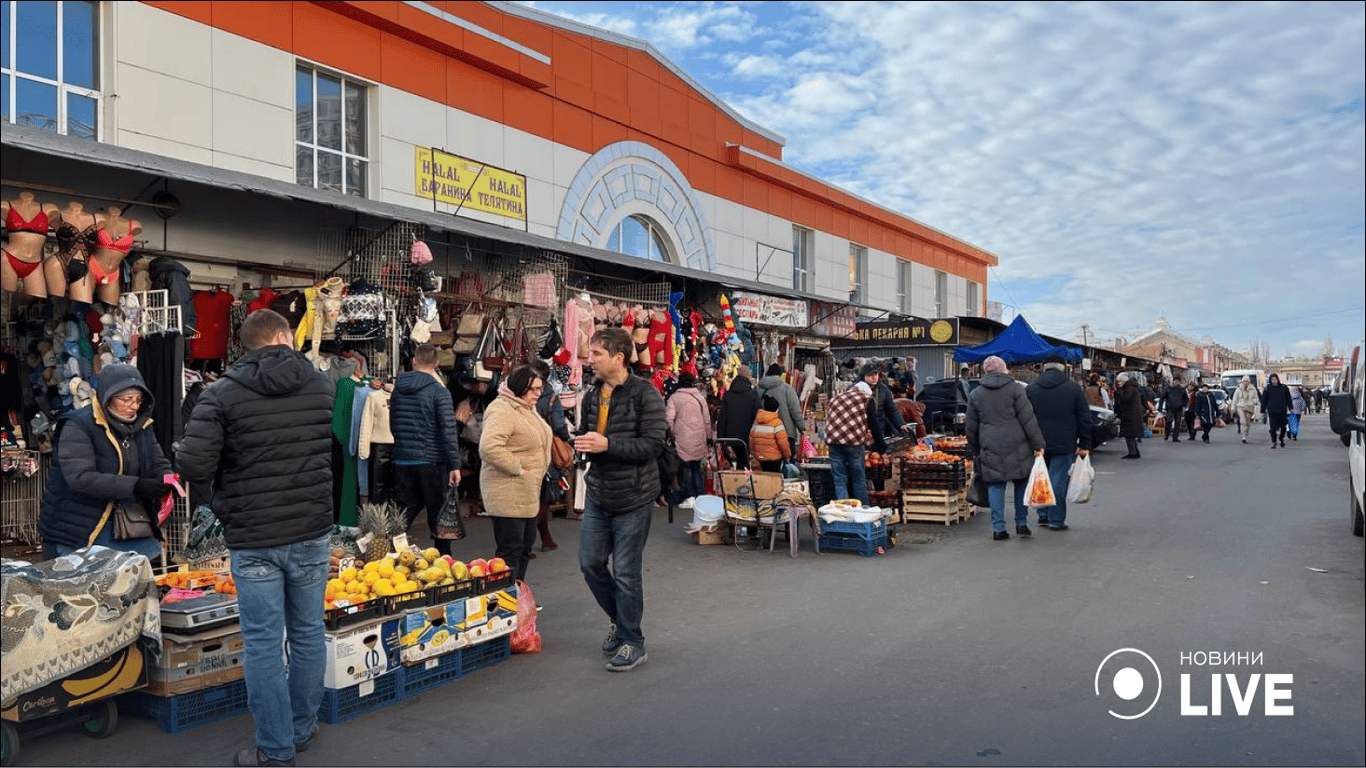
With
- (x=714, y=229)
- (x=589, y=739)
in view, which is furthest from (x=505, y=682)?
(x=714, y=229)

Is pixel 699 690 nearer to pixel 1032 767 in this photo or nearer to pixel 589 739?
pixel 589 739

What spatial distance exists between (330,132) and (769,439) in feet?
23.5

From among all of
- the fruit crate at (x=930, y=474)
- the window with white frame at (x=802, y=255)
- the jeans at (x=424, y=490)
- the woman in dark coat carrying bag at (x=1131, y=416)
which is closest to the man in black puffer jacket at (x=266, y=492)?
the jeans at (x=424, y=490)

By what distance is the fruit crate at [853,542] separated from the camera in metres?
9.18

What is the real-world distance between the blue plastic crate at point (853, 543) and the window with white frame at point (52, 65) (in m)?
8.68

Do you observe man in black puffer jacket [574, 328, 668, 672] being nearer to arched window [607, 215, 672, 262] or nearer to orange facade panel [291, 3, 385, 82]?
orange facade panel [291, 3, 385, 82]

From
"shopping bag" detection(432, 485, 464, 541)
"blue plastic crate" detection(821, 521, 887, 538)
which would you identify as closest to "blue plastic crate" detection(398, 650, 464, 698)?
"shopping bag" detection(432, 485, 464, 541)

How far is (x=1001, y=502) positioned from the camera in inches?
395

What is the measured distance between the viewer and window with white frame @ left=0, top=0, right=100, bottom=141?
942cm

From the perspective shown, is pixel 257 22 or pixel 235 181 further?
pixel 257 22

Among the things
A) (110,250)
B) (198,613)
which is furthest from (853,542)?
(110,250)

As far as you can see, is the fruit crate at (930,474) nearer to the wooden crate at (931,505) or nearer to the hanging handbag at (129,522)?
the wooden crate at (931,505)

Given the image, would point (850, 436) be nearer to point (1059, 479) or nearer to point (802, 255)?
point (1059, 479)

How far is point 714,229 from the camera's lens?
20156 millimetres
